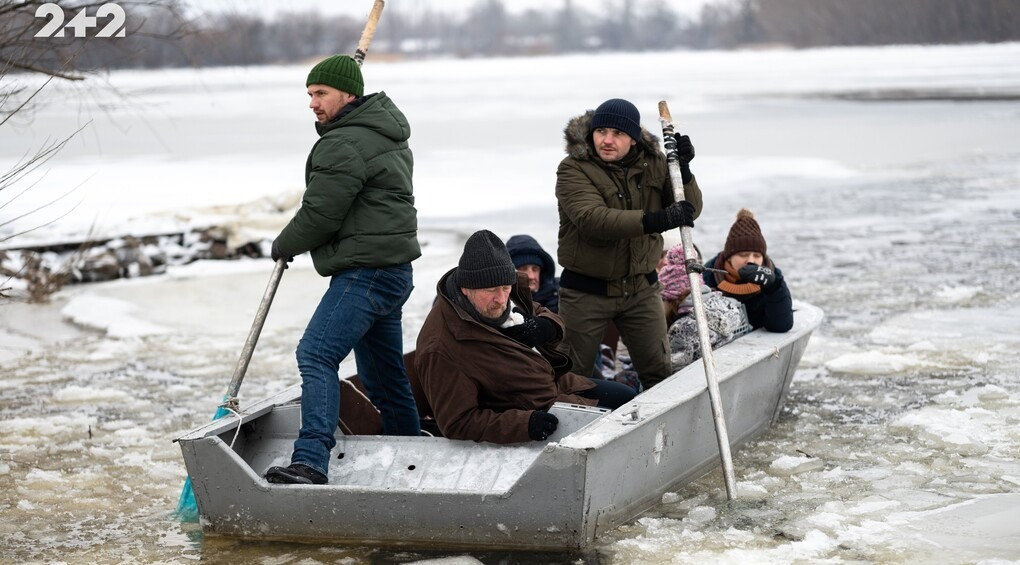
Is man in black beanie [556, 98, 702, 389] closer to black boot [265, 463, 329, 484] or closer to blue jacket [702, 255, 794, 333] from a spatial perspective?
blue jacket [702, 255, 794, 333]

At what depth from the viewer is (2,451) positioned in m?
5.92

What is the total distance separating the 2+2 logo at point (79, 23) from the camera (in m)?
6.72

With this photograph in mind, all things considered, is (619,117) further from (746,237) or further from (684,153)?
(746,237)

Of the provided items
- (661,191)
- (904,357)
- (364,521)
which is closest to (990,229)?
(904,357)

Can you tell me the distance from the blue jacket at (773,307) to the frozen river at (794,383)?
0.51 m

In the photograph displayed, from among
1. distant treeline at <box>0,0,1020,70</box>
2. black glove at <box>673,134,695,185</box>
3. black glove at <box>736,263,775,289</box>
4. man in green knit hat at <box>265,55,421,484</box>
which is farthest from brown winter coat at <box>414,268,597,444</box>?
distant treeline at <box>0,0,1020,70</box>

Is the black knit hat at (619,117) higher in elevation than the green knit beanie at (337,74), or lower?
lower

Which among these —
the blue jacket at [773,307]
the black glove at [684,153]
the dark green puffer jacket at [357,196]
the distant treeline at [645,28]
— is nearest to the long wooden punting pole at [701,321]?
the black glove at [684,153]

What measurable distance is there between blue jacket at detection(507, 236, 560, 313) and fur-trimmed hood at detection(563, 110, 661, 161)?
695mm

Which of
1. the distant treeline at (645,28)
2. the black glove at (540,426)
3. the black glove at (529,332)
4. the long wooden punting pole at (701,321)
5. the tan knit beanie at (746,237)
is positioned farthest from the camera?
the distant treeline at (645,28)

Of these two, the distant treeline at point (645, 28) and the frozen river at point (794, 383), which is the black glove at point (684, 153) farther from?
the distant treeline at point (645, 28)

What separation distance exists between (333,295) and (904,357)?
3826 millimetres

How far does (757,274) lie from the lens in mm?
5590

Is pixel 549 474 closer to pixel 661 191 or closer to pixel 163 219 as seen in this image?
pixel 661 191
